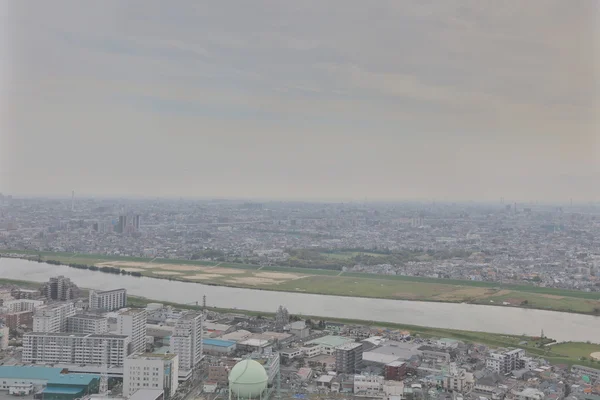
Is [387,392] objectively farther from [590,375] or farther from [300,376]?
[590,375]

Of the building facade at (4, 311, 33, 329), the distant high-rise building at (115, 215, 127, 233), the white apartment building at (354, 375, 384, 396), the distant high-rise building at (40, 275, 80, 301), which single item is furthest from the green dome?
the distant high-rise building at (115, 215, 127, 233)

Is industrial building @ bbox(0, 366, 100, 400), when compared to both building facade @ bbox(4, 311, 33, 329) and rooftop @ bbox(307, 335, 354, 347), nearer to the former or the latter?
building facade @ bbox(4, 311, 33, 329)

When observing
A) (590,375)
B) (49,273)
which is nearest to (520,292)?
(590,375)

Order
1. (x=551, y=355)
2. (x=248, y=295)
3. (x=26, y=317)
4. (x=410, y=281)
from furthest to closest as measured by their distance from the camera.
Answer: (x=410, y=281) → (x=248, y=295) → (x=26, y=317) → (x=551, y=355)

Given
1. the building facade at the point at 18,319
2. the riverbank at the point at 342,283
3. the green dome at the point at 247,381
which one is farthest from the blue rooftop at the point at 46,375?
the riverbank at the point at 342,283

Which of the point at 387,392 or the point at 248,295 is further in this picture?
the point at 248,295

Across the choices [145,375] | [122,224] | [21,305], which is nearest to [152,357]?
[145,375]
